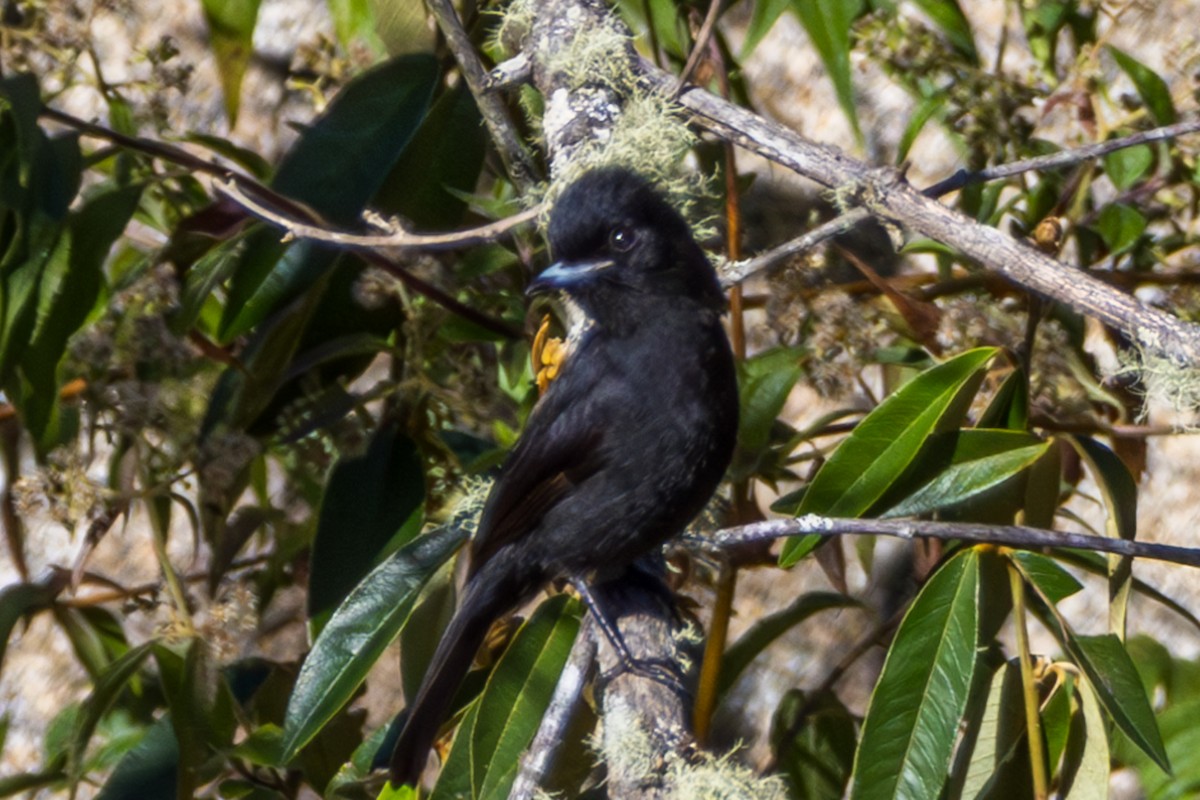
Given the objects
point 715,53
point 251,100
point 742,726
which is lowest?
point 742,726

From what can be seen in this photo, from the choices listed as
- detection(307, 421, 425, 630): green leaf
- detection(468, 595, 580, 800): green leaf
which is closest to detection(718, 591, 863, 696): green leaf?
detection(468, 595, 580, 800): green leaf

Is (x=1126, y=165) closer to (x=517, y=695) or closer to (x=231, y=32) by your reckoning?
(x=517, y=695)

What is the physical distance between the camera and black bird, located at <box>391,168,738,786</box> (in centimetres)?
262

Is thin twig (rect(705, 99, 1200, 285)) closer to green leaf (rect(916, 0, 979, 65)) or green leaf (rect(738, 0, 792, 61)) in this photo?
green leaf (rect(738, 0, 792, 61))

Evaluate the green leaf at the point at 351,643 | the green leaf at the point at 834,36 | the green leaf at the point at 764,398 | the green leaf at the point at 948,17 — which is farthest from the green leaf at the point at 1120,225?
the green leaf at the point at 351,643

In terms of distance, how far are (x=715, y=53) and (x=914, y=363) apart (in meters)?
0.83

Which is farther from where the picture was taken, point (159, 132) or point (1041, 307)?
point (159, 132)

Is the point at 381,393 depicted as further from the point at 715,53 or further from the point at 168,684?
the point at 715,53

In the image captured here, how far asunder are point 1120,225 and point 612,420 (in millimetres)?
1310

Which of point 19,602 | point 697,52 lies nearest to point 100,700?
point 19,602

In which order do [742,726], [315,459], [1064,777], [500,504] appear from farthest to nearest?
[742,726]
[315,459]
[500,504]
[1064,777]

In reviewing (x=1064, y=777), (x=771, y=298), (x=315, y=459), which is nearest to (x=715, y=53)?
(x=771, y=298)

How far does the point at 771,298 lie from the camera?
9.98 ft

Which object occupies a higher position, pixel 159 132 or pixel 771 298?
pixel 159 132
